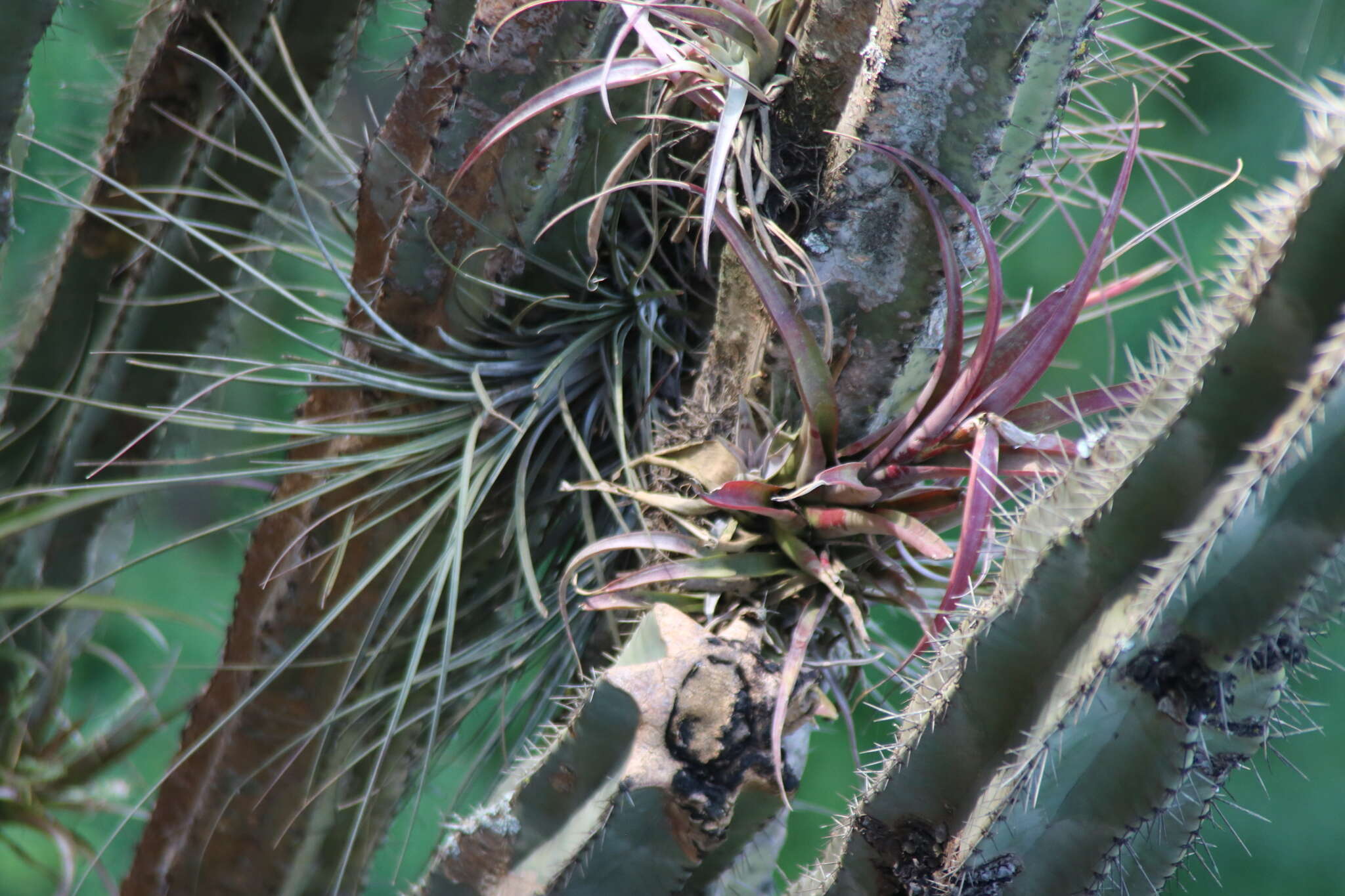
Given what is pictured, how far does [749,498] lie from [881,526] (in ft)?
0.22

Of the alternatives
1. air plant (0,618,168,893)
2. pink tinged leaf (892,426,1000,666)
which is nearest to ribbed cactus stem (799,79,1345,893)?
pink tinged leaf (892,426,1000,666)

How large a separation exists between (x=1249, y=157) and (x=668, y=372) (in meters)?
0.80

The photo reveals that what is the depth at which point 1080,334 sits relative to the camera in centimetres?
112

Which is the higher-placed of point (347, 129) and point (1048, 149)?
point (1048, 149)

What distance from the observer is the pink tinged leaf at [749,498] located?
1.49 feet

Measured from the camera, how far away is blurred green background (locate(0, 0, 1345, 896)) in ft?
2.75

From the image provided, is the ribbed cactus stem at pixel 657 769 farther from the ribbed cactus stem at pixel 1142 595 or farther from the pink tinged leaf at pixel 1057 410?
the pink tinged leaf at pixel 1057 410

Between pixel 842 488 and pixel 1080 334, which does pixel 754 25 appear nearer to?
pixel 842 488

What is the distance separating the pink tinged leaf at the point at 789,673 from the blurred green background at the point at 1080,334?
0.21m

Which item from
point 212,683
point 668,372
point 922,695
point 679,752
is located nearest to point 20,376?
point 212,683

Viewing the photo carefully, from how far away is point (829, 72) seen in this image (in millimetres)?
449

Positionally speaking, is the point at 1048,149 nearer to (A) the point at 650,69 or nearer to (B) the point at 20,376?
(A) the point at 650,69

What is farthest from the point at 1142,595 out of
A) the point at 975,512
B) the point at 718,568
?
the point at 718,568

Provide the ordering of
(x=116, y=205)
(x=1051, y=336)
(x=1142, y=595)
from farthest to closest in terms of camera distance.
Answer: (x=116, y=205), (x=1051, y=336), (x=1142, y=595)
